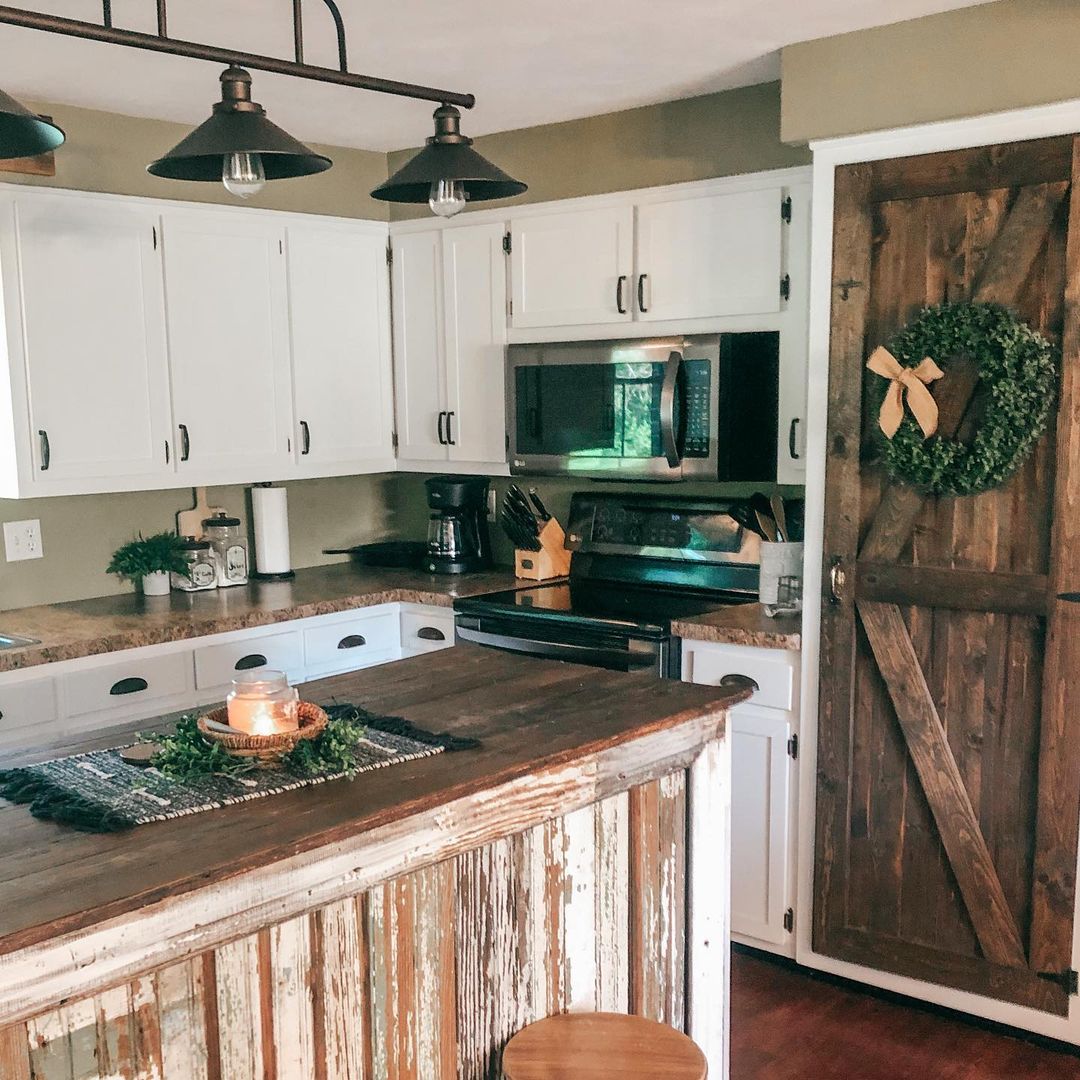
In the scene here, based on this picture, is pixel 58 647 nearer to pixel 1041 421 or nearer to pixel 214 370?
pixel 214 370

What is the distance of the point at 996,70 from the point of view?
106 inches

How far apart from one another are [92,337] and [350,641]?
4.08ft

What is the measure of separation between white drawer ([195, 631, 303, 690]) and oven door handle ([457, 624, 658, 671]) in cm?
53

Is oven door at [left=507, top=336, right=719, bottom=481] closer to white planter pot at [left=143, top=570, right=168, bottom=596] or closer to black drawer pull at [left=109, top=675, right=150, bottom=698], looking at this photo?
white planter pot at [left=143, top=570, right=168, bottom=596]

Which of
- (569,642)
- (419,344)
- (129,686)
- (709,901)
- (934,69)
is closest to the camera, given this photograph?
(709,901)

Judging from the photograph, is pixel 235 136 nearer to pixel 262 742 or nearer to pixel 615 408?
pixel 262 742

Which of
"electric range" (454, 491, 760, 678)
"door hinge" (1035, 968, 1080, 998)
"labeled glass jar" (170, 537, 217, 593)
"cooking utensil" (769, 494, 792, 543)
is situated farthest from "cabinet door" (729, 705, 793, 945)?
"labeled glass jar" (170, 537, 217, 593)

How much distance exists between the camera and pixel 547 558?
13.4ft

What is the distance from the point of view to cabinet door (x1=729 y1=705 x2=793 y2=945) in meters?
3.21

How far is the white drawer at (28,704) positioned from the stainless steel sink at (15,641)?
0.11 m

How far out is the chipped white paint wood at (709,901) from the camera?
7.20ft

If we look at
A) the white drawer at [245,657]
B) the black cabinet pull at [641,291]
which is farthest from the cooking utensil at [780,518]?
the white drawer at [245,657]

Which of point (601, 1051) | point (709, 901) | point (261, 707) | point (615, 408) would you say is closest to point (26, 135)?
point (261, 707)

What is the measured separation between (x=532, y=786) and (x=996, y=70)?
1973 millimetres
